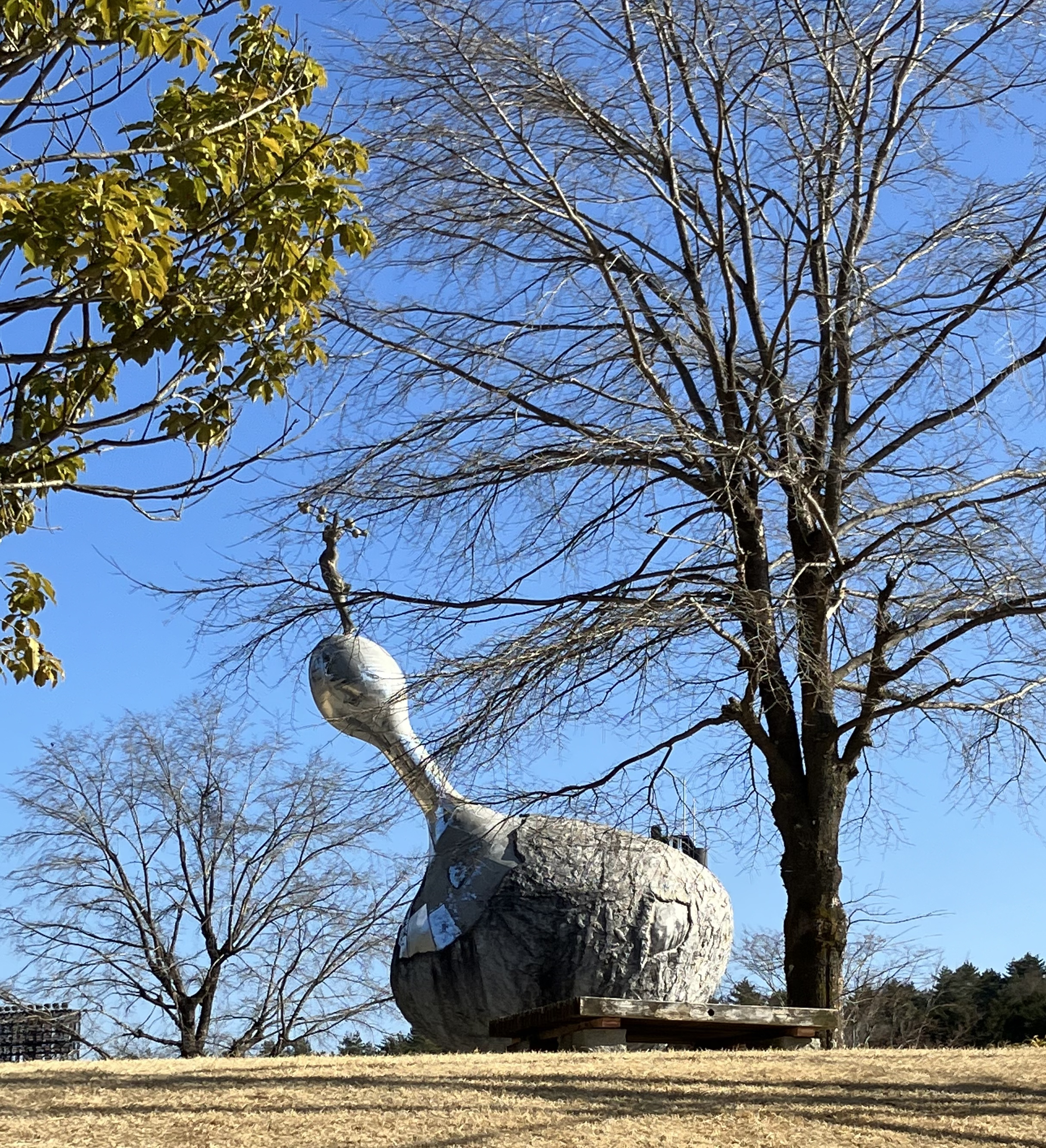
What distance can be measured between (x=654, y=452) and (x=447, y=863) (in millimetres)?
3531

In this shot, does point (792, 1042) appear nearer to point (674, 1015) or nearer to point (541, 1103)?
point (674, 1015)

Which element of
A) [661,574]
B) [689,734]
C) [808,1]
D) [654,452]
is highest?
[808,1]

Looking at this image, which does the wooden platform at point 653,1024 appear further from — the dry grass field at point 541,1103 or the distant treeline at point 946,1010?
the distant treeline at point 946,1010

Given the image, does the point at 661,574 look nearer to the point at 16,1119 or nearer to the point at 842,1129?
the point at 842,1129

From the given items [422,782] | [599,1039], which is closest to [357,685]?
[422,782]

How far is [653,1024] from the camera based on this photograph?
901 cm

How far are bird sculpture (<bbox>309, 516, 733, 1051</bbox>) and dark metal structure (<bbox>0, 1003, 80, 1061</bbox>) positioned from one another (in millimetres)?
10778

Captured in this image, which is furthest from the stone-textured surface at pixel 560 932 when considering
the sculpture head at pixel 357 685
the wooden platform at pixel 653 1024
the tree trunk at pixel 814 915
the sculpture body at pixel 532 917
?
the sculpture head at pixel 357 685

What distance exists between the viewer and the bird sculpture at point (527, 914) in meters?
10.0

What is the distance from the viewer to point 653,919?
10227mm

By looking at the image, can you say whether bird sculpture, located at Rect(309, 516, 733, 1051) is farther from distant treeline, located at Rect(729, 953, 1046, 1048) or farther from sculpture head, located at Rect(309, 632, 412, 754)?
distant treeline, located at Rect(729, 953, 1046, 1048)

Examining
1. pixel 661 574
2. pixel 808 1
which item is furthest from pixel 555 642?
pixel 808 1

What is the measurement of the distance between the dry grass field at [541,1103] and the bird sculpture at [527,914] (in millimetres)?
1791

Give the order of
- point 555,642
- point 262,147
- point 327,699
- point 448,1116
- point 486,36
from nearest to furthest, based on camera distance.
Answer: point 262,147
point 448,1116
point 555,642
point 486,36
point 327,699
